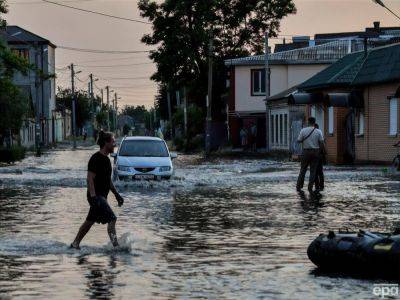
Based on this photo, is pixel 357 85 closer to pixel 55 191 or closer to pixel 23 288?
pixel 55 191

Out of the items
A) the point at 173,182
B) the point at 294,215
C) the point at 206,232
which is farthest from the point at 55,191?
the point at 206,232

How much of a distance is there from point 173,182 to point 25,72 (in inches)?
785

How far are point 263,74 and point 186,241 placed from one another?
58927 millimetres

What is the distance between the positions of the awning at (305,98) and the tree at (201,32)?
81.0 ft

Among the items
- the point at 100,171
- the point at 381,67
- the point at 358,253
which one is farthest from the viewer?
the point at 381,67

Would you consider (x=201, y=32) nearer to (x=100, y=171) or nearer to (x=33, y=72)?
(x=33, y=72)

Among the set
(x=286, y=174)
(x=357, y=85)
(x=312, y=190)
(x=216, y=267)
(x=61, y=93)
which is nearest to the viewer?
(x=216, y=267)

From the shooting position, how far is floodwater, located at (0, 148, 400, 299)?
10.7 meters

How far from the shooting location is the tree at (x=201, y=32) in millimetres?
75375

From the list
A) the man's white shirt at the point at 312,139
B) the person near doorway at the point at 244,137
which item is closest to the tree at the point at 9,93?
the person near doorway at the point at 244,137

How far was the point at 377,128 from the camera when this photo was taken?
42344 mm

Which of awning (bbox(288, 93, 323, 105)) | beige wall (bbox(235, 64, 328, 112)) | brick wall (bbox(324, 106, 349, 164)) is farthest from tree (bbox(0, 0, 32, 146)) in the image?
beige wall (bbox(235, 64, 328, 112))

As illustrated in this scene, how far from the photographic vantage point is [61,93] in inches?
6777

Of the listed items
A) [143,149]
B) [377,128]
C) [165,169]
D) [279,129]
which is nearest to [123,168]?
[165,169]
